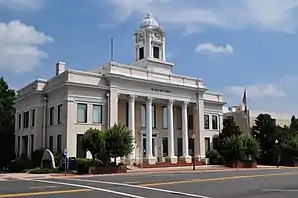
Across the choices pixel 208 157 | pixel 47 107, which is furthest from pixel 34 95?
pixel 208 157

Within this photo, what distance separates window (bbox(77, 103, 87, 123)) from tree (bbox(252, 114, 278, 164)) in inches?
1068

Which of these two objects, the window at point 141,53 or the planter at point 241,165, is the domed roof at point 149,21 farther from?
the planter at point 241,165

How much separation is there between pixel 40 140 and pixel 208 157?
2084 centimetres

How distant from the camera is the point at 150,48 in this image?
175ft

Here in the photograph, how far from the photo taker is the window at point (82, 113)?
135 ft

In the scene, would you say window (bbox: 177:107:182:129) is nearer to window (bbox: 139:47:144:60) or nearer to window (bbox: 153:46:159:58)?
window (bbox: 153:46:159:58)

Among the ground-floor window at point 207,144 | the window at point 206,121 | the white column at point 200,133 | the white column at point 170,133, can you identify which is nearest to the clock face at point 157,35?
the white column at point 200,133

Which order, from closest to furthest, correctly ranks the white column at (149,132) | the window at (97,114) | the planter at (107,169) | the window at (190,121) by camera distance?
the planter at (107,169)
the window at (97,114)
the white column at (149,132)
the window at (190,121)

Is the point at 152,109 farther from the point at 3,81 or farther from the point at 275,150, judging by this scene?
the point at 3,81

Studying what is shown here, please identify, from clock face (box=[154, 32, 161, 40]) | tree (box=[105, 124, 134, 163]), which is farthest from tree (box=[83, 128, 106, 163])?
clock face (box=[154, 32, 161, 40])

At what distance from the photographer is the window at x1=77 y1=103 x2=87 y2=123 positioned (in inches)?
1625

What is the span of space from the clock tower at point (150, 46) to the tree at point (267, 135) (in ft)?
49.8

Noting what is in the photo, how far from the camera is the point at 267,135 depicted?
185 ft

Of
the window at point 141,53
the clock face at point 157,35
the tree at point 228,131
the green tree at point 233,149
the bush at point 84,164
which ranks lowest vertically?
the bush at point 84,164
